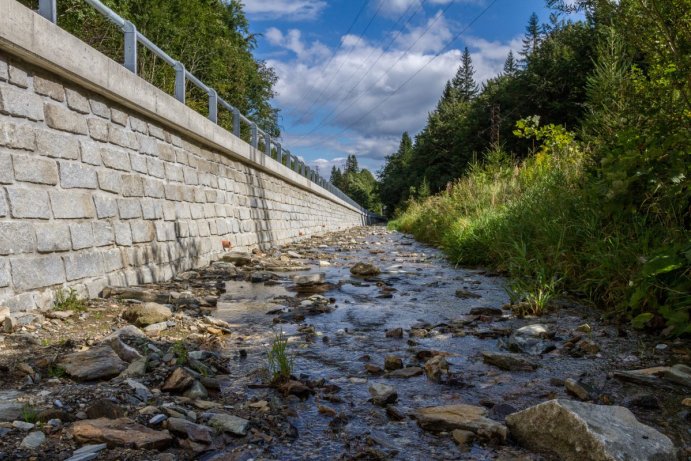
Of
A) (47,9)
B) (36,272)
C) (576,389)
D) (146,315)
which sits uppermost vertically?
(47,9)

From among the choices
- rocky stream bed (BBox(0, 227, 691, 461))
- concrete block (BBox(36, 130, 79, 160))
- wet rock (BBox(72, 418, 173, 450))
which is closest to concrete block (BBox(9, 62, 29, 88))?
concrete block (BBox(36, 130, 79, 160))

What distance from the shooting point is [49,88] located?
404cm

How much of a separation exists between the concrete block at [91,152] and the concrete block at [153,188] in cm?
100

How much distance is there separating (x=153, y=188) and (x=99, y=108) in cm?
135

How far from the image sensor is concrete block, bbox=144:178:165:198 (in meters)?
5.79

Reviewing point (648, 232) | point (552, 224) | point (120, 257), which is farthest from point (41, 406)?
point (552, 224)

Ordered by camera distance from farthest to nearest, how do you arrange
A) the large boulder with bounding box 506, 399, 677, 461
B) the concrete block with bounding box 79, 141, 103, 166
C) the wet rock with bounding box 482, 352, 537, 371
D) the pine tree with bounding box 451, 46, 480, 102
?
the pine tree with bounding box 451, 46, 480, 102
the concrete block with bounding box 79, 141, 103, 166
the wet rock with bounding box 482, 352, 537, 371
the large boulder with bounding box 506, 399, 677, 461

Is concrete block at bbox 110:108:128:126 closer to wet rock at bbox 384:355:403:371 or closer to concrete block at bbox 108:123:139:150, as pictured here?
concrete block at bbox 108:123:139:150

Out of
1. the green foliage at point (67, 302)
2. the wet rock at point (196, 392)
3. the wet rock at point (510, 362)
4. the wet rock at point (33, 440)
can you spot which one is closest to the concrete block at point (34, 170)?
the green foliage at point (67, 302)

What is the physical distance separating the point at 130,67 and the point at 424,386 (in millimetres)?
4983

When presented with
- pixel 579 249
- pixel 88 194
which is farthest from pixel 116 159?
pixel 579 249

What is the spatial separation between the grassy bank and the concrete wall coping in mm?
4425

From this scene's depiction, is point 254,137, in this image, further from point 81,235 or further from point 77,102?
point 81,235

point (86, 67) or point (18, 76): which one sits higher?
point (86, 67)
